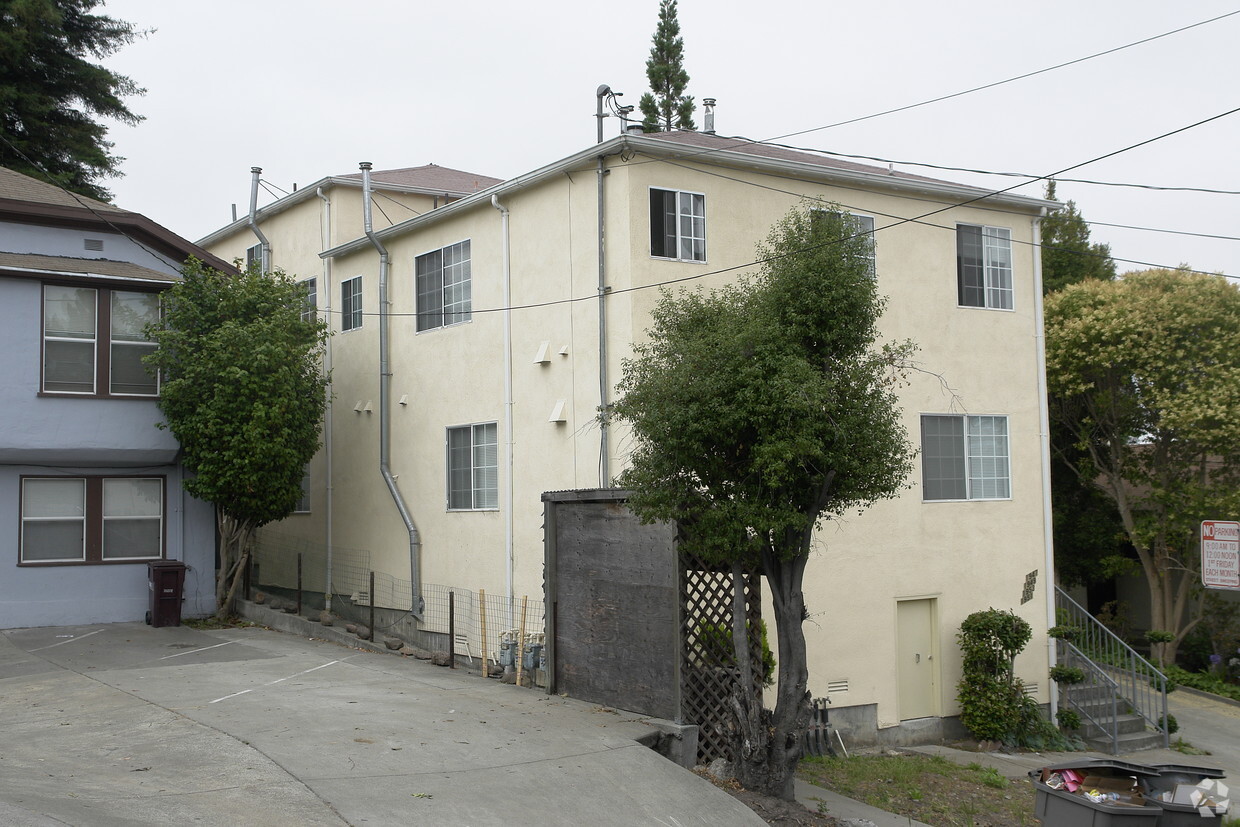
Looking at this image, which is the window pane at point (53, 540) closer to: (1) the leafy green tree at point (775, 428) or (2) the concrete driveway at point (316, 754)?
(2) the concrete driveway at point (316, 754)

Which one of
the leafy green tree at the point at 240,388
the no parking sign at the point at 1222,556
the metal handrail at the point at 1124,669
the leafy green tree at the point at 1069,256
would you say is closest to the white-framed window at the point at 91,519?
the leafy green tree at the point at 240,388

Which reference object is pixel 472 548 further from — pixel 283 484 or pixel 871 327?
pixel 871 327

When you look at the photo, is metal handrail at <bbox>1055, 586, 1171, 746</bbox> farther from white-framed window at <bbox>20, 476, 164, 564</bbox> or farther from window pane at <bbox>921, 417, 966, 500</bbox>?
white-framed window at <bbox>20, 476, 164, 564</bbox>

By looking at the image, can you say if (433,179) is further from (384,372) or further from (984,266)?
(984,266)

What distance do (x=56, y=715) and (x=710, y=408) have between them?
716 centimetres

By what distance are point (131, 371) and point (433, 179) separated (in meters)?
7.45

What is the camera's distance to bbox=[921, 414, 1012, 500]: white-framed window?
54.1ft

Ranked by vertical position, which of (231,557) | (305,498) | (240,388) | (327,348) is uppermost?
(327,348)

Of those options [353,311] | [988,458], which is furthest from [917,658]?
[353,311]

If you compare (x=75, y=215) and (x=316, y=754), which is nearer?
(x=316, y=754)

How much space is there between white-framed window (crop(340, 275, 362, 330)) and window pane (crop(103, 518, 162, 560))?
4756mm

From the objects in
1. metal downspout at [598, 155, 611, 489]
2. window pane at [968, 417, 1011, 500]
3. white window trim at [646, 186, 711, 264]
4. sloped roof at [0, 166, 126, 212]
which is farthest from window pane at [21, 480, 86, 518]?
window pane at [968, 417, 1011, 500]

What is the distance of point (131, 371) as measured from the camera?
18.5 m

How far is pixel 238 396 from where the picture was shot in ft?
57.6
